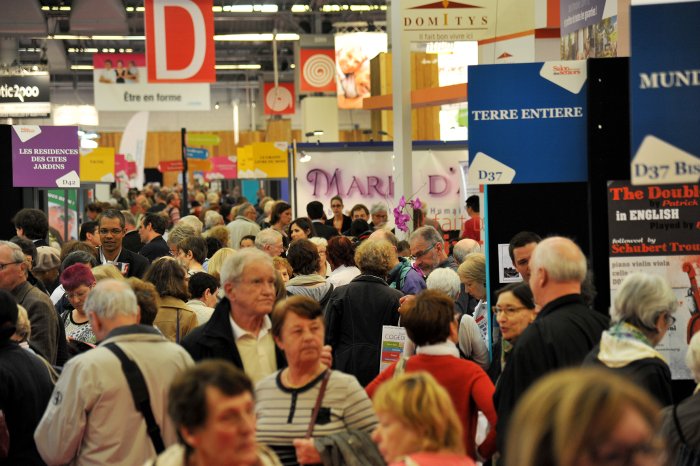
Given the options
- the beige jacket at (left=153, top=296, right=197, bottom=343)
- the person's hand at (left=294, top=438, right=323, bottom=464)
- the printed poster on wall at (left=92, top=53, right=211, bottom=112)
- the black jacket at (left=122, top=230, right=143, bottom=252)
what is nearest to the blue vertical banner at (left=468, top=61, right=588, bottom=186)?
the beige jacket at (left=153, top=296, right=197, bottom=343)

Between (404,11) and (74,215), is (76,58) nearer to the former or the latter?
(74,215)

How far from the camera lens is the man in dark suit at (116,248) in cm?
842

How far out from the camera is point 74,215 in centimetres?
1628

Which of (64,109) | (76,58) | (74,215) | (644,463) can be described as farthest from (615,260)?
(76,58)

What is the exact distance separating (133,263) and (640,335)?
539 centimetres

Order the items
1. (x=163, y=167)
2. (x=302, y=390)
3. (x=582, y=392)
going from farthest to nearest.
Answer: (x=163, y=167) → (x=302, y=390) → (x=582, y=392)

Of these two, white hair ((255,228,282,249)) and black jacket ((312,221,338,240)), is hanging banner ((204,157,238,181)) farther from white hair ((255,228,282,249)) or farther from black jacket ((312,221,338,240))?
white hair ((255,228,282,249))

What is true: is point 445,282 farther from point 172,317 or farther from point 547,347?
point 547,347

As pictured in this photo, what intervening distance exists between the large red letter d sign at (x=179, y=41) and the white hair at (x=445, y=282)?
32.3ft

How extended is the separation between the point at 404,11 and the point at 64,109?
17.9m

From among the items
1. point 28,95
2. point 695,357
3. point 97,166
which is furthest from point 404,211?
point 28,95

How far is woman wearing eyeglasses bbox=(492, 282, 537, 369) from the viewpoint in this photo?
4.61 m

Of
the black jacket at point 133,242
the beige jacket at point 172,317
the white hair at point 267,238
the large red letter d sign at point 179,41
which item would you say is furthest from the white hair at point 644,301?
the large red letter d sign at point 179,41

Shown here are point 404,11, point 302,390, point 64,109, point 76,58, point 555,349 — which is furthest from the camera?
point 76,58
